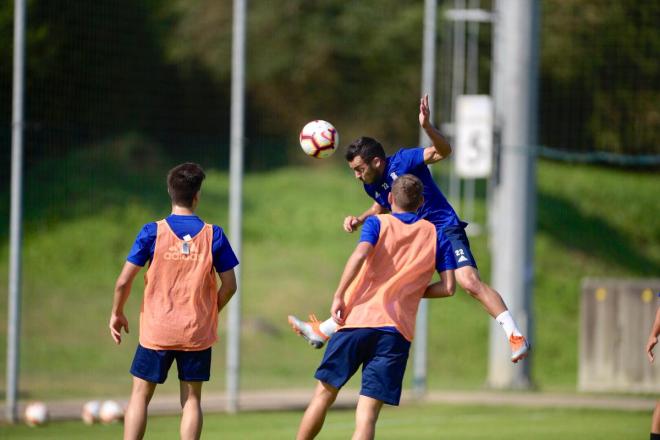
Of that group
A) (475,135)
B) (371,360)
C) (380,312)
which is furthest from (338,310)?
(475,135)

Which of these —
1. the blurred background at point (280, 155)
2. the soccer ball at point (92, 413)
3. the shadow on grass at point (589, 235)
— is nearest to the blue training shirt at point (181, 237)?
the soccer ball at point (92, 413)

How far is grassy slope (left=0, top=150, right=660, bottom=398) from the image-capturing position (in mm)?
17781

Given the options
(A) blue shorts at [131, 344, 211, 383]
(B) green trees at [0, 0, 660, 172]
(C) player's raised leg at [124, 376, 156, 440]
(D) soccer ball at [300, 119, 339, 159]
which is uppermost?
(B) green trees at [0, 0, 660, 172]

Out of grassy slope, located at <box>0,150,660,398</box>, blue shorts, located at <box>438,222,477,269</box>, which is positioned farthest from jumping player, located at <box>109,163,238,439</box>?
grassy slope, located at <box>0,150,660,398</box>

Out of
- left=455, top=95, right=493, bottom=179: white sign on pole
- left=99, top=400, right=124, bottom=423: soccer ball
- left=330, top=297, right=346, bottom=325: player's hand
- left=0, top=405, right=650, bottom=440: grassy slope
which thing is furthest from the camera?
left=455, top=95, right=493, bottom=179: white sign on pole

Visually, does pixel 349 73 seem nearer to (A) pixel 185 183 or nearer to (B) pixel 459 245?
(B) pixel 459 245

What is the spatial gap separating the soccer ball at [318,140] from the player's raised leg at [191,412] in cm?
218

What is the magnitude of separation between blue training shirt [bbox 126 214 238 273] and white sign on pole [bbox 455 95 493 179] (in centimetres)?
843

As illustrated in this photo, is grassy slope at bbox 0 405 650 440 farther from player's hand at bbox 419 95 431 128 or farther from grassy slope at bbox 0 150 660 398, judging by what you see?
player's hand at bbox 419 95 431 128

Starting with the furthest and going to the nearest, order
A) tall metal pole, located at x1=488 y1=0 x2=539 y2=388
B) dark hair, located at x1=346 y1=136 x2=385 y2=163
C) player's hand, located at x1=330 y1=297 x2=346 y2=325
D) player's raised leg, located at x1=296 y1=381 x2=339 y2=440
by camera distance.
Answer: tall metal pole, located at x1=488 y1=0 x2=539 y2=388
dark hair, located at x1=346 y1=136 x2=385 y2=163
player's raised leg, located at x1=296 y1=381 x2=339 y2=440
player's hand, located at x1=330 y1=297 x2=346 y2=325

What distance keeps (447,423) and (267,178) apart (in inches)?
602

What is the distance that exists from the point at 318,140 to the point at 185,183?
5.26 ft

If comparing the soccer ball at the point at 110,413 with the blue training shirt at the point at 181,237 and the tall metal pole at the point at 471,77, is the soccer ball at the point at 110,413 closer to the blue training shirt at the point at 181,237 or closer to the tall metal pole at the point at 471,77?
the blue training shirt at the point at 181,237

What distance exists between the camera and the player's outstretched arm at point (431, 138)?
7832mm
